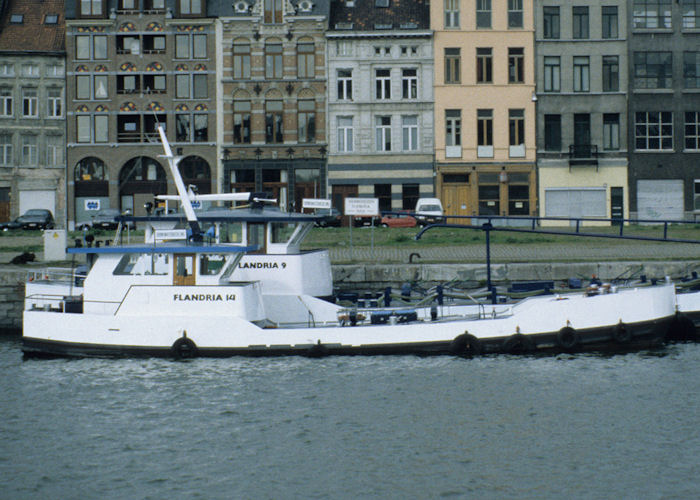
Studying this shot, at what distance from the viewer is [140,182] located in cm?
5712

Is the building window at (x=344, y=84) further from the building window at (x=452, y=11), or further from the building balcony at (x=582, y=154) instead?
the building balcony at (x=582, y=154)

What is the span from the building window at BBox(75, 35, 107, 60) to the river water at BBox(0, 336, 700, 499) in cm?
3650

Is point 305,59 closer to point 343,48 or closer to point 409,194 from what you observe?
point 343,48

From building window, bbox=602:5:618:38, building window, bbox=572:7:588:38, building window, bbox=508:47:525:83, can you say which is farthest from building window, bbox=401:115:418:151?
building window, bbox=602:5:618:38

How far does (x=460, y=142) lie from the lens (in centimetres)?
5603

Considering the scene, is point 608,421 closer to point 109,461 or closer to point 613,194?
point 109,461

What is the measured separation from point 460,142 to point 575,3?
9.75m

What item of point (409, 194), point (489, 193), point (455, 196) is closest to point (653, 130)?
point (489, 193)

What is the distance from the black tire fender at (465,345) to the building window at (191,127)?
36.5 meters

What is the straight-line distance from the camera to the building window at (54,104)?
190 feet

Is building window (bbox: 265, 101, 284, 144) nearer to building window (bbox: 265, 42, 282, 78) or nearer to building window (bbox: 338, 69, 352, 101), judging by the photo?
building window (bbox: 265, 42, 282, 78)

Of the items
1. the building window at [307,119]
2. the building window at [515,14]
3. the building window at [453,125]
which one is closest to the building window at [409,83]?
the building window at [453,125]

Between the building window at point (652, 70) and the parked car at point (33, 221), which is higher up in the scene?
the building window at point (652, 70)

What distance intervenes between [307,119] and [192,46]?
24.6ft
